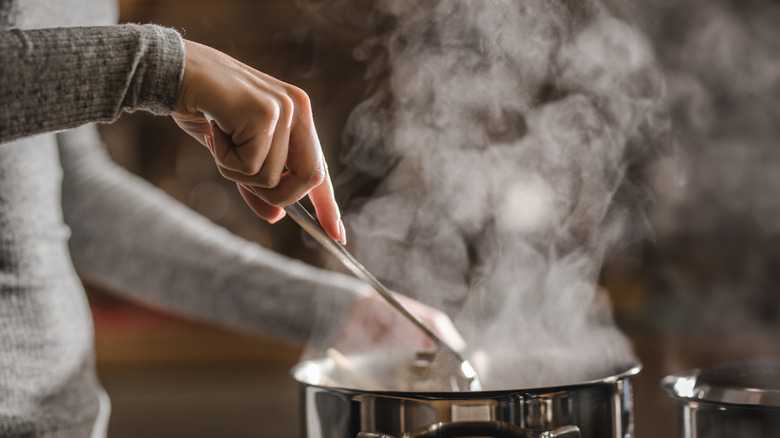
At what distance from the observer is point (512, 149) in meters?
1.04

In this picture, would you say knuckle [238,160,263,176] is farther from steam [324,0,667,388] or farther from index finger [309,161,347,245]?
steam [324,0,667,388]

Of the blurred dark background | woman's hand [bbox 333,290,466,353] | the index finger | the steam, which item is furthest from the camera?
the blurred dark background

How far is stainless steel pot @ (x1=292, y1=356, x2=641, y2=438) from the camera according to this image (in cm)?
37

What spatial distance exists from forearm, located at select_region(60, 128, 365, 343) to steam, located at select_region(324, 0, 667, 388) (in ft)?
0.74

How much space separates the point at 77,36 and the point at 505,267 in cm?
84

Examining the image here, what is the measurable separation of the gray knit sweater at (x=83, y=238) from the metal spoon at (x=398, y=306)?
11cm

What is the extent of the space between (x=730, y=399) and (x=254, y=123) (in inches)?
13.1

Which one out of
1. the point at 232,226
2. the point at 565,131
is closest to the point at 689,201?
the point at 565,131

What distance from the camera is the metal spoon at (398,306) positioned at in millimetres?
447

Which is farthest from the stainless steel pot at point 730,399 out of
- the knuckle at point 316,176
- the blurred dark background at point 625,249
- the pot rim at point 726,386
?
the blurred dark background at point 625,249

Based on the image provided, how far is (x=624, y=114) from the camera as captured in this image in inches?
43.0

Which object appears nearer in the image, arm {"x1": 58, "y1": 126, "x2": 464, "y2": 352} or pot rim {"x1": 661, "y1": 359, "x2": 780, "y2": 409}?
pot rim {"x1": 661, "y1": 359, "x2": 780, "y2": 409}

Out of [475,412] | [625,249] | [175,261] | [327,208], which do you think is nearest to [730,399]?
[475,412]

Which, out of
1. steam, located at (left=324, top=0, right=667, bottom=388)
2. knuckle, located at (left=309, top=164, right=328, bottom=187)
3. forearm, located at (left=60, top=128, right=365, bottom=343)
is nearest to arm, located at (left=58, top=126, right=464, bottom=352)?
forearm, located at (left=60, top=128, right=365, bottom=343)
